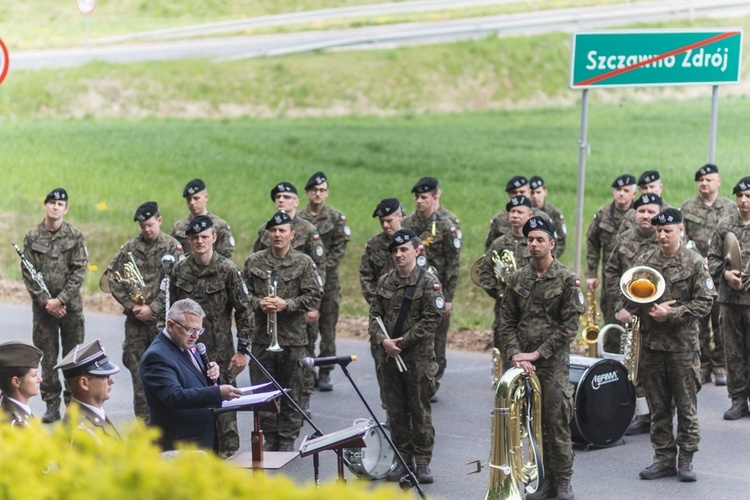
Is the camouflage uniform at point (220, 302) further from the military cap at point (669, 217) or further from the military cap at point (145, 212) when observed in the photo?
the military cap at point (669, 217)

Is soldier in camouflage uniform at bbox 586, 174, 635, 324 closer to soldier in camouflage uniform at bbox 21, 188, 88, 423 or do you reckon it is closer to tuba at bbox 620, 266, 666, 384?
tuba at bbox 620, 266, 666, 384

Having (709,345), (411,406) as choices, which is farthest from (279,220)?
(709,345)

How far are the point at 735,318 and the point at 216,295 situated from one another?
5457mm

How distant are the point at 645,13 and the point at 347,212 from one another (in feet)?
38.0

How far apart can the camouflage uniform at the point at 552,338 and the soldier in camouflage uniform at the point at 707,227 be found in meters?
4.33

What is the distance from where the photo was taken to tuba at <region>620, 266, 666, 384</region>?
989 centimetres

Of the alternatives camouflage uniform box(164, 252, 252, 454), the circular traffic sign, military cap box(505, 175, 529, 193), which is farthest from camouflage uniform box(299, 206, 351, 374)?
the circular traffic sign

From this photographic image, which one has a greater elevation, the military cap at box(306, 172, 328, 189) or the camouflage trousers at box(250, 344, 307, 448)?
the military cap at box(306, 172, 328, 189)

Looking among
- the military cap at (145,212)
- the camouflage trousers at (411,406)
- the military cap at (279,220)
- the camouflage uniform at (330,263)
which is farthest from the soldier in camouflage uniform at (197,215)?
the camouflage trousers at (411,406)

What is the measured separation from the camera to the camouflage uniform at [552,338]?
9281mm

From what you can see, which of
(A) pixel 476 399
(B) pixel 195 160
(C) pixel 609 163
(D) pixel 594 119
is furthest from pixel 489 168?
(A) pixel 476 399

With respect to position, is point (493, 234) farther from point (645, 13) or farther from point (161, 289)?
point (645, 13)

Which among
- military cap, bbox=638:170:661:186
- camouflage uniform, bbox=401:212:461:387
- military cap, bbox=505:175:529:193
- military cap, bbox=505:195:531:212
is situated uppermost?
military cap, bbox=638:170:661:186

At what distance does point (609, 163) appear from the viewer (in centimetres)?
2591
